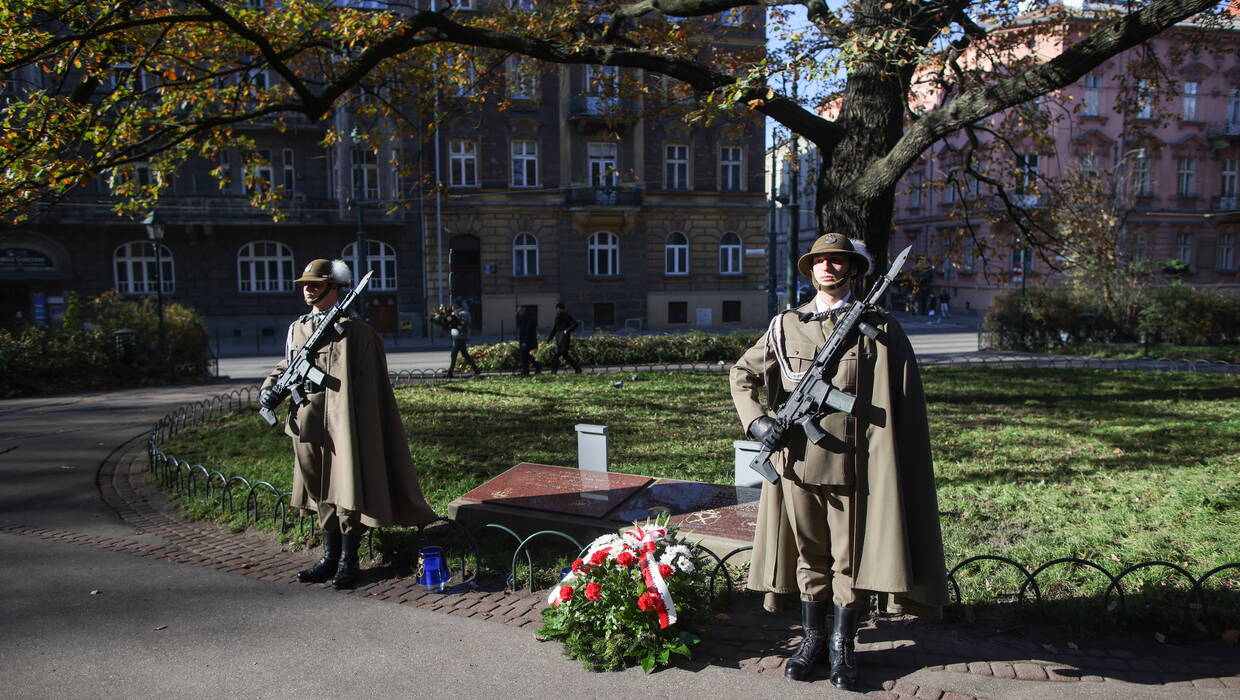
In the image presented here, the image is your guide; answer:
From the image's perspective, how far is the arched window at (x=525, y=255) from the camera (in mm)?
33938

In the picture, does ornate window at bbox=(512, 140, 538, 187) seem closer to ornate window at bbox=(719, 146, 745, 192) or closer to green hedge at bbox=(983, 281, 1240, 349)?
ornate window at bbox=(719, 146, 745, 192)

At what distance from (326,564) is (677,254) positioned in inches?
1210

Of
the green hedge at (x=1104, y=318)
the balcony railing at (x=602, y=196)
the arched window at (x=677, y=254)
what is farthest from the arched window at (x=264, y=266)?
the green hedge at (x=1104, y=318)

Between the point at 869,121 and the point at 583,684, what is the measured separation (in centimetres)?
776

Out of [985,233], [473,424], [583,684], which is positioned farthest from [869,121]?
[985,233]

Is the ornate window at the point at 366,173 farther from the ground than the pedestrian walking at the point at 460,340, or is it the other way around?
the ornate window at the point at 366,173

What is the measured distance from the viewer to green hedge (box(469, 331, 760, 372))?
1872 cm

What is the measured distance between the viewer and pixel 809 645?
4109 millimetres

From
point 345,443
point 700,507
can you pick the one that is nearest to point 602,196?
point 700,507

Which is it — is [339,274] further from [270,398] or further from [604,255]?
[604,255]

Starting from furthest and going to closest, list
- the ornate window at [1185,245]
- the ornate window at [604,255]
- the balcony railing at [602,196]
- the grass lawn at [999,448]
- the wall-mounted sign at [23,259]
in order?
the ornate window at [1185,245]
the ornate window at [604,255]
the balcony railing at [602,196]
the wall-mounted sign at [23,259]
the grass lawn at [999,448]

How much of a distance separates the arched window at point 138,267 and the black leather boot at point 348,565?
29775 mm

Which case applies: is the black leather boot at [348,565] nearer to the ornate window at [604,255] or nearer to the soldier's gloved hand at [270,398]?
the soldier's gloved hand at [270,398]

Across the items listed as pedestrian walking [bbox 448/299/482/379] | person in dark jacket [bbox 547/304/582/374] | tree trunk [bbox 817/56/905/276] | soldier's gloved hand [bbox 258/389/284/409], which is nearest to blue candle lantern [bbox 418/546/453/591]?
soldier's gloved hand [bbox 258/389/284/409]
